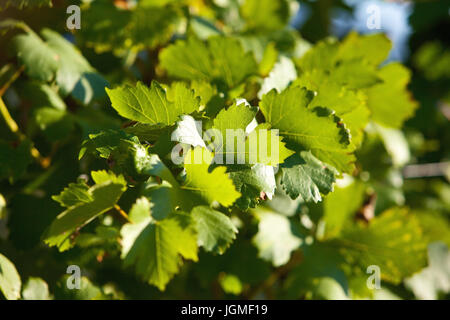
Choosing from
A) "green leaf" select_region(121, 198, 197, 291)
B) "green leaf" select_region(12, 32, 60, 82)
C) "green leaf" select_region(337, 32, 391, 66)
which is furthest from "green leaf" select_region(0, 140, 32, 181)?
"green leaf" select_region(337, 32, 391, 66)

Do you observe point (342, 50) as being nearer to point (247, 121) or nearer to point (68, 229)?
point (247, 121)

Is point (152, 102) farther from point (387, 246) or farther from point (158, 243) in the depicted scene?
point (387, 246)

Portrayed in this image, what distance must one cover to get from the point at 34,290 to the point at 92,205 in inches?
12.1

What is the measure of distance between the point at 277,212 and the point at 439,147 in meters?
0.88

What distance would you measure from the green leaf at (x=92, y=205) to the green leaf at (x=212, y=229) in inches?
4.4

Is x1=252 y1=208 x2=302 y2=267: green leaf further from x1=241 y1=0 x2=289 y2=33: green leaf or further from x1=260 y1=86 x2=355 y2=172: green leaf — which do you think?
x1=241 y1=0 x2=289 y2=33: green leaf

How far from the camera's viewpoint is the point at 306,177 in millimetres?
658

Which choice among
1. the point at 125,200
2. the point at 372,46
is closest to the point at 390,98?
the point at 372,46

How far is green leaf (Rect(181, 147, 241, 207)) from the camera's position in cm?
56

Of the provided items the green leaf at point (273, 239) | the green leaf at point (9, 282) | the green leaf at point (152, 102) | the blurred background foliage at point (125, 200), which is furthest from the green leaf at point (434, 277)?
the green leaf at point (9, 282)

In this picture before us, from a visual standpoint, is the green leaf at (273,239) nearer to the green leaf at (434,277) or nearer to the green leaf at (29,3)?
the green leaf at (434,277)
